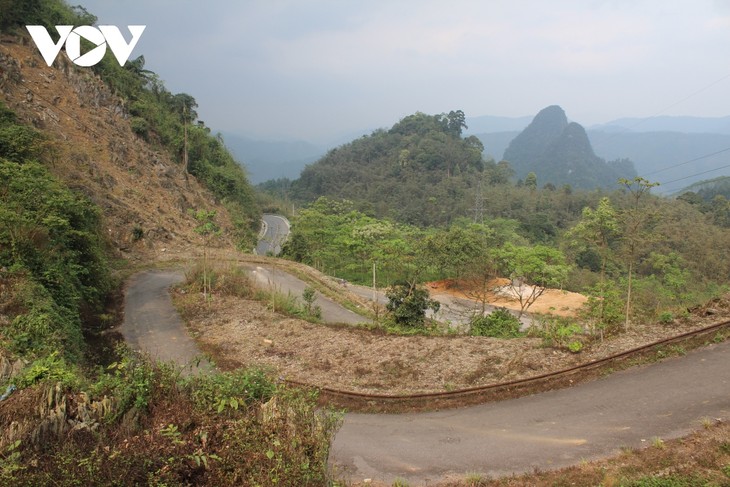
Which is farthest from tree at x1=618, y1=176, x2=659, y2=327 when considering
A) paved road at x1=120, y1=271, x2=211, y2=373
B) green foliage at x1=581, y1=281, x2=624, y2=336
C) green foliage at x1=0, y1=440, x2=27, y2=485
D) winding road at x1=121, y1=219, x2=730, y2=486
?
green foliage at x1=0, y1=440, x2=27, y2=485

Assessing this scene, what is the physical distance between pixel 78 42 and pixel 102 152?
9.77 meters

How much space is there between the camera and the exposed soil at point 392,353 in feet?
27.5

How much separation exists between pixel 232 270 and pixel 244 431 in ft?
37.3

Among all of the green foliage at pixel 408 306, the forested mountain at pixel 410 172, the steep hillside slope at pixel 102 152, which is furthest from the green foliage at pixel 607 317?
the forested mountain at pixel 410 172

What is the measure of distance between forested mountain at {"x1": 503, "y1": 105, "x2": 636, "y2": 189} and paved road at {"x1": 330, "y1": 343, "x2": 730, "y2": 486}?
5196 inches

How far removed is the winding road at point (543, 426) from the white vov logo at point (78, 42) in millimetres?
20758

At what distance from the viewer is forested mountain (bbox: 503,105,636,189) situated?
137 meters

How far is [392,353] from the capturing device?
964 cm

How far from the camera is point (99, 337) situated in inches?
460

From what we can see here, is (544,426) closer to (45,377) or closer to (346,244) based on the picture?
(45,377)

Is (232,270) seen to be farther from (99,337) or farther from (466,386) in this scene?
(466,386)

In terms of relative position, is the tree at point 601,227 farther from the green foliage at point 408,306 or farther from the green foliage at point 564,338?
the green foliage at point 408,306

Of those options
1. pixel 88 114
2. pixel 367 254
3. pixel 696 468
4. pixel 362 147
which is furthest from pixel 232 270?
pixel 362 147

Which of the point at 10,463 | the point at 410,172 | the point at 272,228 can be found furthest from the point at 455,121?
the point at 10,463
